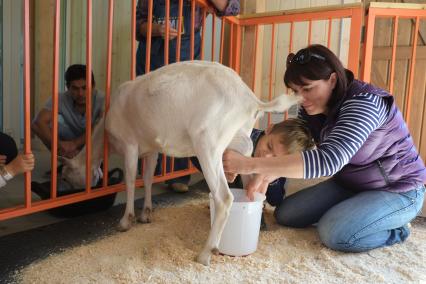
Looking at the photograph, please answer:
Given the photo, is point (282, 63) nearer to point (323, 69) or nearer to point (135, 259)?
point (323, 69)

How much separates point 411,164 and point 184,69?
3.77 feet

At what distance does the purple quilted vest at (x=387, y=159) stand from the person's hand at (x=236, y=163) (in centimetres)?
45

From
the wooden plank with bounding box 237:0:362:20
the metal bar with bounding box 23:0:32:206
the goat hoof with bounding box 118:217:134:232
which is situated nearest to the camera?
the metal bar with bounding box 23:0:32:206

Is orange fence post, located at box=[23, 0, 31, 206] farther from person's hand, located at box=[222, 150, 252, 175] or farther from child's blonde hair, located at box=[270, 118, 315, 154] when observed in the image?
child's blonde hair, located at box=[270, 118, 315, 154]

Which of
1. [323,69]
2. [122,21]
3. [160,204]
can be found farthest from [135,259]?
[122,21]

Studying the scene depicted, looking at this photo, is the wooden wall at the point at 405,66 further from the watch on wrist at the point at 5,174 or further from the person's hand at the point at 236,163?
the watch on wrist at the point at 5,174

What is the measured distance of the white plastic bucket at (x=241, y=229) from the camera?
1.62 m

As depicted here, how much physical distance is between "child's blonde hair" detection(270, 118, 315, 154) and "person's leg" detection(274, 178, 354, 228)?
0.37 meters

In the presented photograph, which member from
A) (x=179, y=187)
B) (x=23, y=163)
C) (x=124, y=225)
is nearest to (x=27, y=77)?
(x=23, y=163)

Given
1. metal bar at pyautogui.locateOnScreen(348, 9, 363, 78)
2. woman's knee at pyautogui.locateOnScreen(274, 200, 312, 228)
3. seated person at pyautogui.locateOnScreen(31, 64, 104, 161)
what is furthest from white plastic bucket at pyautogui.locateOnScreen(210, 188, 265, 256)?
metal bar at pyautogui.locateOnScreen(348, 9, 363, 78)

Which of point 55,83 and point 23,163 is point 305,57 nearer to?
point 55,83

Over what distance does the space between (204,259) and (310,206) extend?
747mm

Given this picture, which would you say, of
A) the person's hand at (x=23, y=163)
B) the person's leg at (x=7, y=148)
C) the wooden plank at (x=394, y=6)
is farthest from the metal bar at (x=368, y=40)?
the person's leg at (x=7, y=148)

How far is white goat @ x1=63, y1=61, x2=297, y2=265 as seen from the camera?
1586mm
